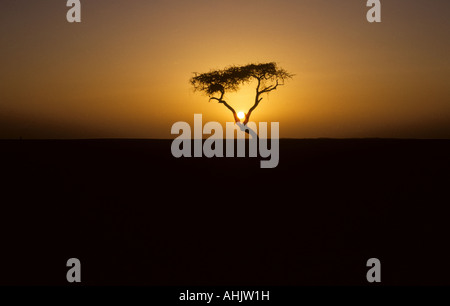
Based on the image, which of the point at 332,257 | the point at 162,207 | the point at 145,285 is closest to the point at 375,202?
the point at 332,257

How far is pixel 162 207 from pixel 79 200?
1.80 m

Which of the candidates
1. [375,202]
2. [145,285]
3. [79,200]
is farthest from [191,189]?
[375,202]

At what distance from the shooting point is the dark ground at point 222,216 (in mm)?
6391

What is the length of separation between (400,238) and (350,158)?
3.81 meters

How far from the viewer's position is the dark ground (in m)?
6.39

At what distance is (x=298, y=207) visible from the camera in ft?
27.7

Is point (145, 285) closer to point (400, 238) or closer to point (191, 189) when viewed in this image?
point (191, 189)

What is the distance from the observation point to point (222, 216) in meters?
8.05

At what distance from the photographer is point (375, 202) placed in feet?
27.7
